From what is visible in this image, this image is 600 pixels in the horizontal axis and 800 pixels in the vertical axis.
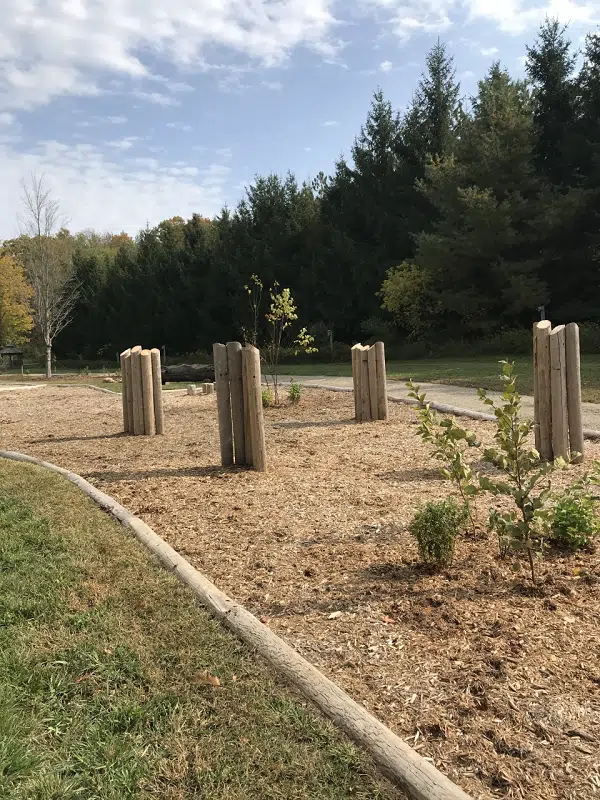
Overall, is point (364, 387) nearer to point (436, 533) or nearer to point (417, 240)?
point (436, 533)

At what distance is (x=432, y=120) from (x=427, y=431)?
103 ft

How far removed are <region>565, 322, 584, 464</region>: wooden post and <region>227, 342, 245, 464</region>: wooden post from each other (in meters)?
2.91

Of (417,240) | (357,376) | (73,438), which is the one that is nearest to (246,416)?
(357,376)

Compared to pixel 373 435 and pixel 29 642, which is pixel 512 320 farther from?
pixel 29 642

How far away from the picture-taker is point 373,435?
781cm

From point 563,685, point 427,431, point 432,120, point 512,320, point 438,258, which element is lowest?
point 563,685

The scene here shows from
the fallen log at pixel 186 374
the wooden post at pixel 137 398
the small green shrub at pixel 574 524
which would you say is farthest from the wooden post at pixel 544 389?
the fallen log at pixel 186 374

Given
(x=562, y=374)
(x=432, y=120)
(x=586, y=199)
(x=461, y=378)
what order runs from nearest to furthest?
(x=562, y=374) → (x=461, y=378) → (x=586, y=199) → (x=432, y=120)

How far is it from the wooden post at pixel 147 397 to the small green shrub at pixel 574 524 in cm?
586

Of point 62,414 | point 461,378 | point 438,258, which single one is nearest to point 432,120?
point 438,258

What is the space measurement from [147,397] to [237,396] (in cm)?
267

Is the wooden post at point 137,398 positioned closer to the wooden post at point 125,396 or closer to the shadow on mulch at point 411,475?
the wooden post at point 125,396

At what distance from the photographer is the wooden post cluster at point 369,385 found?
28.8 ft

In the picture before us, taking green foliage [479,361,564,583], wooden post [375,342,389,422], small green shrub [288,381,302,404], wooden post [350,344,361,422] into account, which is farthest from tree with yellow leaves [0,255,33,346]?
green foliage [479,361,564,583]
